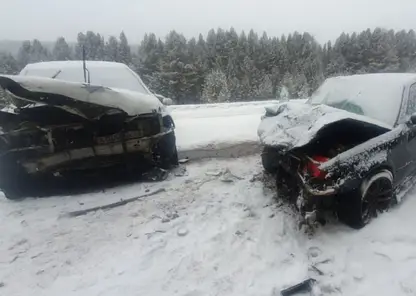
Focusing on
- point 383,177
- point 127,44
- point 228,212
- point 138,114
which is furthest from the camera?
point 127,44

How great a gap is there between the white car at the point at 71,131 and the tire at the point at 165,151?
5 centimetres

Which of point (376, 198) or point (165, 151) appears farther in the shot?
point (165, 151)

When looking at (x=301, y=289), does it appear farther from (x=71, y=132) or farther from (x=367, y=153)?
(x=71, y=132)

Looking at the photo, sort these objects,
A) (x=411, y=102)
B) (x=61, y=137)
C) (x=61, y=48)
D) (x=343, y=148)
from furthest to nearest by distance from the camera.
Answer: (x=61, y=48), (x=61, y=137), (x=411, y=102), (x=343, y=148)

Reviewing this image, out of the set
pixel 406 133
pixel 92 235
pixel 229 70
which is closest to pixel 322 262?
pixel 406 133

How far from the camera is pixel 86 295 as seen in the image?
7.72 ft

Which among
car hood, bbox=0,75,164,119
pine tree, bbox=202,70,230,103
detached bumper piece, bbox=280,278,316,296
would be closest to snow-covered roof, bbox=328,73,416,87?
detached bumper piece, bbox=280,278,316,296

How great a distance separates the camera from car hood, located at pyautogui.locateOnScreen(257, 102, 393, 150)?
293cm

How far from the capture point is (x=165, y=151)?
A: 4.29 meters

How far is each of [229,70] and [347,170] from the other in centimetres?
5074

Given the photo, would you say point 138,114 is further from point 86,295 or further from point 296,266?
point 296,266

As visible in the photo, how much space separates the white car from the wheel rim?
2556 millimetres

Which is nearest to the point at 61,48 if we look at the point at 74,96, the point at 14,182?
the point at 14,182

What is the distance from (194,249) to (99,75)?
3.36 meters
